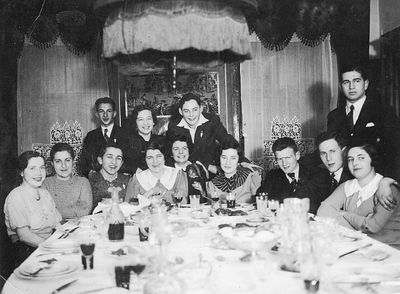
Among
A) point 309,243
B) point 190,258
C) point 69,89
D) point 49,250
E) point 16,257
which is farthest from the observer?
point 69,89

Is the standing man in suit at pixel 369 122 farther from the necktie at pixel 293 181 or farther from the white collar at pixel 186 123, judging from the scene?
the white collar at pixel 186 123

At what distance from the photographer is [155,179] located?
377cm

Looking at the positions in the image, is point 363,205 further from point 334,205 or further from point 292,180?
point 292,180

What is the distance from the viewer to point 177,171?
387 cm

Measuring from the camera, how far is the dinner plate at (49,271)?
1.63 m

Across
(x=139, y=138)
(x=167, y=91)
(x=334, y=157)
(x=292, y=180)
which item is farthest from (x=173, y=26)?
(x=167, y=91)

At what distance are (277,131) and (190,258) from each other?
385 centimetres

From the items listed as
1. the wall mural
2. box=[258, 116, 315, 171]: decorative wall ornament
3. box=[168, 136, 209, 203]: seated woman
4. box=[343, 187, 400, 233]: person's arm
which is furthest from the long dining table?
the wall mural

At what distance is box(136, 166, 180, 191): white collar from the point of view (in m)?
3.75

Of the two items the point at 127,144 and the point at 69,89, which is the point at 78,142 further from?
the point at 127,144

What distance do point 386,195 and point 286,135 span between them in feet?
9.50

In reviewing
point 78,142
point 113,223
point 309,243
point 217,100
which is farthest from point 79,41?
point 309,243

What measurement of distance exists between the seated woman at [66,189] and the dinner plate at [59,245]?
4.79ft

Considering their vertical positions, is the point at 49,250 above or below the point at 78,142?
below
